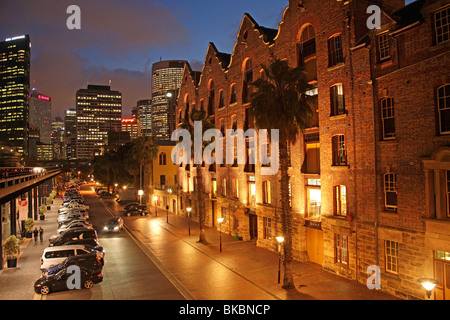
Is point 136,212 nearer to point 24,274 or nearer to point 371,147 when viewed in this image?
point 24,274

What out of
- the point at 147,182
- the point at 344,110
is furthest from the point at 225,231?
the point at 147,182

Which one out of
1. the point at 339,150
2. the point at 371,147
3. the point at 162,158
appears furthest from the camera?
the point at 162,158

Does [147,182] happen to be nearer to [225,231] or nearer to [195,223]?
[195,223]

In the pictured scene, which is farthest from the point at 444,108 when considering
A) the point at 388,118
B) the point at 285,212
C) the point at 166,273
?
the point at 166,273

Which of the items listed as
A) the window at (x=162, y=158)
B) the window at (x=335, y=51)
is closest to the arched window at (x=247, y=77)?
the window at (x=335, y=51)

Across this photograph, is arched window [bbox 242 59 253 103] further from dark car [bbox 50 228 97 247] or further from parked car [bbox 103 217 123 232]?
parked car [bbox 103 217 123 232]

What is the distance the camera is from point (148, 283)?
20531 millimetres

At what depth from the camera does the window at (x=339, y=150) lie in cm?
2141

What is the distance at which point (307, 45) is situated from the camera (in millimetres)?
24844

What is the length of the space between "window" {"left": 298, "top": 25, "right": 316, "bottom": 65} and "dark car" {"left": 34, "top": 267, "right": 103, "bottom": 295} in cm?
2109

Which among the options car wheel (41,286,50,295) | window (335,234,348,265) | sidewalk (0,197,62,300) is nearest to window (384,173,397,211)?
window (335,234,348,265)

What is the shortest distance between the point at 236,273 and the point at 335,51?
16.5 m

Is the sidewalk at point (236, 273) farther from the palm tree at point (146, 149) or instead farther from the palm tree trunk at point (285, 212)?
the palm tree at point (146, 149)

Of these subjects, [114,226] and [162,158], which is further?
[162,158]
